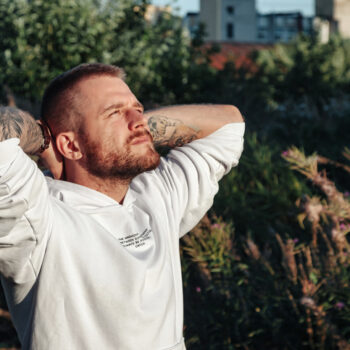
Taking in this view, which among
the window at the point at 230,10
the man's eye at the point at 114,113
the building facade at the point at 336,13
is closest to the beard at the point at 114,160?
the man's eye at the point at 114,113

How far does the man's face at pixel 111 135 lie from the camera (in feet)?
7.16

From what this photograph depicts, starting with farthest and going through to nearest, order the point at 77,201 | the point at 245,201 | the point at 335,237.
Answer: the point at 245,201 → the point at 335,237 → the point at 77,201

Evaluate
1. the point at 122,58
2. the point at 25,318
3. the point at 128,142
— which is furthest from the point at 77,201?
the point at 122,58

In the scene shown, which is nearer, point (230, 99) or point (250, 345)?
point (250, 345)

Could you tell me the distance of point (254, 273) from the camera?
11.8ft

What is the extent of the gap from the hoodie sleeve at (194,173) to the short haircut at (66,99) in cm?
46

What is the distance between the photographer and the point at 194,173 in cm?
246

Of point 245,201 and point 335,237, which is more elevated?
point 335,237

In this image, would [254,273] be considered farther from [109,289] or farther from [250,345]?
[109,289]

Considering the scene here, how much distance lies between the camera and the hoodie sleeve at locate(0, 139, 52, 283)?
67.3 inches

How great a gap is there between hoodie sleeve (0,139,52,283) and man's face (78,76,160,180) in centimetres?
39

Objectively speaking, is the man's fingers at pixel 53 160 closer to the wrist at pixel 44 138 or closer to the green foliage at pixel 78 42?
the wrist at pixel 44 138

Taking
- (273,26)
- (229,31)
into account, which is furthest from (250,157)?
(273,26)

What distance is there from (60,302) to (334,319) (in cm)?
208
